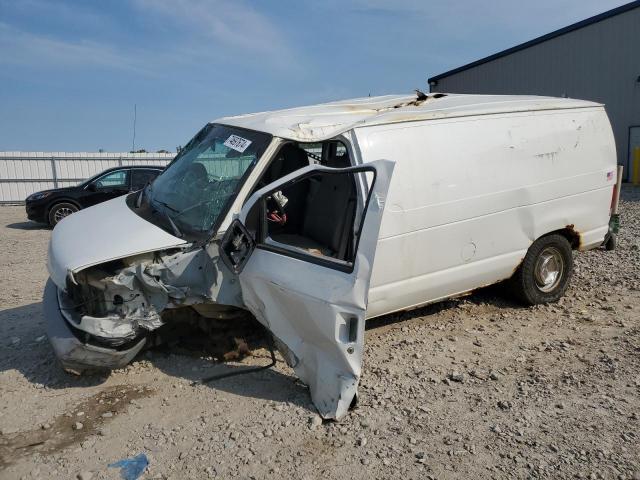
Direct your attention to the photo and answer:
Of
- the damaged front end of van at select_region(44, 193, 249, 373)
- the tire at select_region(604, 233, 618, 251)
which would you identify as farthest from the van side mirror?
the tire at select_region(604, 233, 618, 251)

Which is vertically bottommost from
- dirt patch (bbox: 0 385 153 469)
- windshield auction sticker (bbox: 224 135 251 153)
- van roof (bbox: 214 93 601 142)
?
dirt patch (bbox: 0 385 153 469)

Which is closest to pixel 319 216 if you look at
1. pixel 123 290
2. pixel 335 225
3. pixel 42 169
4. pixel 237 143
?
pixel 335 225

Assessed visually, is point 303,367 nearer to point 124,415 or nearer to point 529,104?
point 124,415

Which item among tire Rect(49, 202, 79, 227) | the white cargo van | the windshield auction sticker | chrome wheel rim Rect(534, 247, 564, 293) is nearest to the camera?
the white cargo van

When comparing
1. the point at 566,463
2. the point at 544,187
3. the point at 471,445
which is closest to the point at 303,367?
the point at 471,445

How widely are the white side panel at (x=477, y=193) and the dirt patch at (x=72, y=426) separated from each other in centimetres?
194

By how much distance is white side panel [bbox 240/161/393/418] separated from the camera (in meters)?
2.86

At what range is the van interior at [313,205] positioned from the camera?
11.9ft

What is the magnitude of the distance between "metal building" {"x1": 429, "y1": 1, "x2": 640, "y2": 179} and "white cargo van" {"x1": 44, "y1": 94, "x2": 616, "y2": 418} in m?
15.1

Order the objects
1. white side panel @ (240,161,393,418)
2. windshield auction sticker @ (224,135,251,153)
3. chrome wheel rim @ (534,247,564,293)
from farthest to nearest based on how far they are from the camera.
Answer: chrome wheel rim @ (534,247,564,293)
windshield auction sticker @ (224,135,251,153)
white side panel @ (240,161,393,418)

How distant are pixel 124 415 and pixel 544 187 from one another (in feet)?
12.9

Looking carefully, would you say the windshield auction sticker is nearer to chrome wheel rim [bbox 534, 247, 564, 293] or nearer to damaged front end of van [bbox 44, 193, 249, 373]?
damaged front end of van [bbox 44, 193, 249, 373]

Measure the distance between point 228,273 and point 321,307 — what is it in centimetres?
87

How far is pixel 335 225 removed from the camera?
3.85 meters
